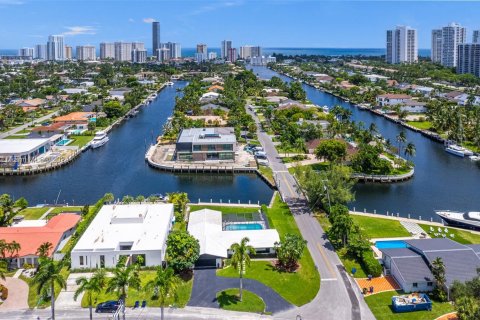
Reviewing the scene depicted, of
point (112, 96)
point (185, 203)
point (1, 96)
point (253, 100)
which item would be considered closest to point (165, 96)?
point (112, 96)

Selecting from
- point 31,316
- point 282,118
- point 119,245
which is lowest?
point 31,316

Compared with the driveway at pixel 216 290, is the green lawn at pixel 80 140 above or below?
above

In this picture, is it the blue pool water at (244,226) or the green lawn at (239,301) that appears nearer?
the green lawn at (239,301)

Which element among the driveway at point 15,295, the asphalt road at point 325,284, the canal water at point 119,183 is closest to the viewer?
the asphalt road at point 325,284

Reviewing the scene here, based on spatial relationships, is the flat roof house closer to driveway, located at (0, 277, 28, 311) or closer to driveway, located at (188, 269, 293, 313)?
driveway, located at (188, 269, 293, 313)

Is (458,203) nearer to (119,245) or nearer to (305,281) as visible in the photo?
(305,281)

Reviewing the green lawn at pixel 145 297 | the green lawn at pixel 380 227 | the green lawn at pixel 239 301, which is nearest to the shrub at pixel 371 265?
the green lawn at pixel 380 227

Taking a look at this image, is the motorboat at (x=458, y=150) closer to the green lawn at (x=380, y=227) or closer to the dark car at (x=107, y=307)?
the green lawn at (x=380, y=227)
